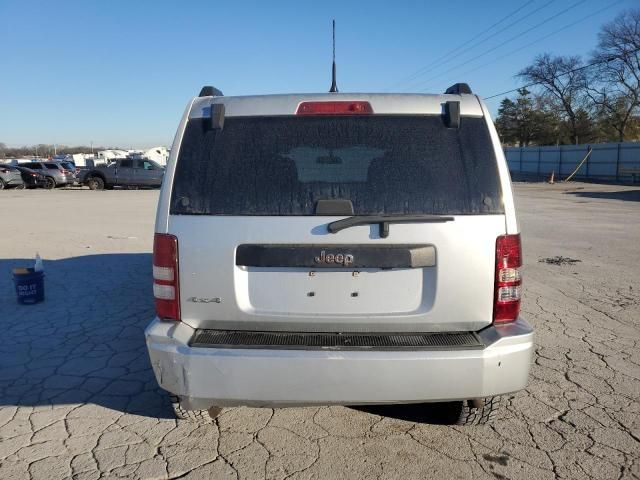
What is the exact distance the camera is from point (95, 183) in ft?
98.1

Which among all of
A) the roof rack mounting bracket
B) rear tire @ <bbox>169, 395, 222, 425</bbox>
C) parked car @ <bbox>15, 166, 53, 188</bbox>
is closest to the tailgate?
the roof rack mounting bracket

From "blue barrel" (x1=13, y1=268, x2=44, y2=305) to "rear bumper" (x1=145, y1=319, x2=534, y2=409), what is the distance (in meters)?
3.89

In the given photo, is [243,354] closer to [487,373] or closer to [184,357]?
[184,357]

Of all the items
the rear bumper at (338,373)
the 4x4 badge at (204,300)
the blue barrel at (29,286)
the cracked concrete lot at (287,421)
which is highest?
the 4x4 badge at (204,300)

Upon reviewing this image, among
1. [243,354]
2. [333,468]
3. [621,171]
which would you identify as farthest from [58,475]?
[621,171]

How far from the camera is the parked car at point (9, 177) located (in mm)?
30056

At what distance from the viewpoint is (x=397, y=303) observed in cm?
259

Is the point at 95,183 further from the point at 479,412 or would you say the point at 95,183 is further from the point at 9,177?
the point at 479,412

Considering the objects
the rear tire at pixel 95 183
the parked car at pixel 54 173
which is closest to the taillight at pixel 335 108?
the rear tire at pixel 95 183

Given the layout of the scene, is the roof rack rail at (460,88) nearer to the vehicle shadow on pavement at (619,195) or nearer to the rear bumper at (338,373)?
the rear bumper at (338,373)

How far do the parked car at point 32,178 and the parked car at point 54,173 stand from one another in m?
0.18

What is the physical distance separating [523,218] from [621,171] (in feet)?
76.1

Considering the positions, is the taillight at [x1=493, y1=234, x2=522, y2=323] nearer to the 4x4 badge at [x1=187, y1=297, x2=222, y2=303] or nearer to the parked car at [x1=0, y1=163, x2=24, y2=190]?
the 4x4 badge at [x1=187, y1=297, x2=222, y2=303]

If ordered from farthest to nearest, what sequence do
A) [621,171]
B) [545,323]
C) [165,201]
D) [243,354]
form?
[621,171] → [545,323] → [165,201] → [243,354]
